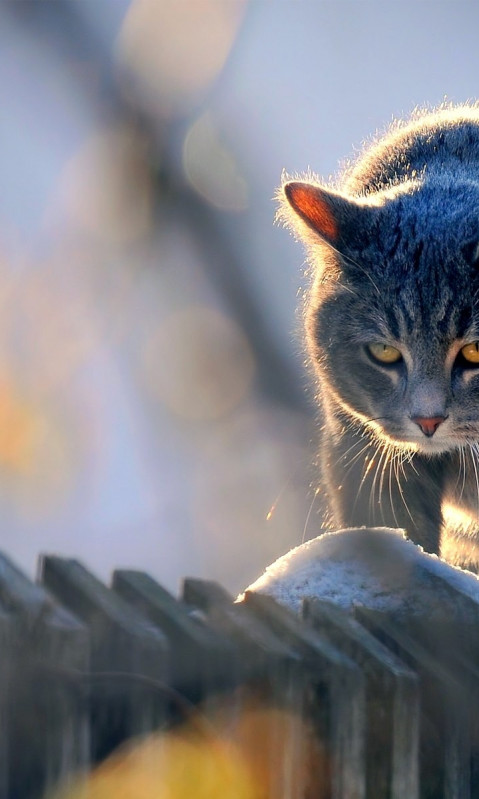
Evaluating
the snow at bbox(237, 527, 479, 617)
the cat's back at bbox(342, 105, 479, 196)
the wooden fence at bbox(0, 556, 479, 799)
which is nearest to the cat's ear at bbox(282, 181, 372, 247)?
the cat's back at bbox(342, 105, 479, 196)

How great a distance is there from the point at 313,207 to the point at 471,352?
1.81 feet

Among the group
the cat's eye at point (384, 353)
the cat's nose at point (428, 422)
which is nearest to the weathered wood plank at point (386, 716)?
the cat's nose at point (428, 422)

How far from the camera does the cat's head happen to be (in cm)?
247

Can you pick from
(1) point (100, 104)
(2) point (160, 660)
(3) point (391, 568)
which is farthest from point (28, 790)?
(1) point (100, 104)

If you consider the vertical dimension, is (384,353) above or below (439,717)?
above

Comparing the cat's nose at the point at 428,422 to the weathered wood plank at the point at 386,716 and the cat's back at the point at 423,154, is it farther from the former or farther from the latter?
the weathered wood plank at the point at 386,716

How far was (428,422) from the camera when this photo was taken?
2.43 m

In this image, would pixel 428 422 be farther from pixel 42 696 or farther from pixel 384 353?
pixel 42 696

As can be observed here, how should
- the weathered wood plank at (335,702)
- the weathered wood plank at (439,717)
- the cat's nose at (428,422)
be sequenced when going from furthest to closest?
the cat's nose at (428,422), the weathered wood plank at (439,717), the weathered wood plank at (335,702)

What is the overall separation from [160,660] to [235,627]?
0.12 meters

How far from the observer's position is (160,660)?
0.98 meters

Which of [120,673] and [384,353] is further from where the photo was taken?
[384,353]

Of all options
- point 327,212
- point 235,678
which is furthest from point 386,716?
point 327,212

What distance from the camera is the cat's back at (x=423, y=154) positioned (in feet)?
9.91
